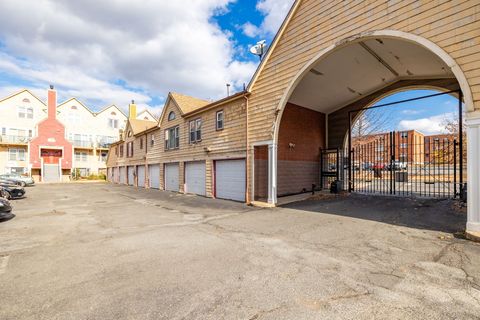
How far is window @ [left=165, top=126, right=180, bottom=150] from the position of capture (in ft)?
61.6

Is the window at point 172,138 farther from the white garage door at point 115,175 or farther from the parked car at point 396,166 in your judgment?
the white garage door at point 115,175

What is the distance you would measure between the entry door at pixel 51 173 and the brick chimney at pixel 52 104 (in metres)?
7.07

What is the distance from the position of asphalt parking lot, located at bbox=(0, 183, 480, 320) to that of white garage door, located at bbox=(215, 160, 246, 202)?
15.8 ft

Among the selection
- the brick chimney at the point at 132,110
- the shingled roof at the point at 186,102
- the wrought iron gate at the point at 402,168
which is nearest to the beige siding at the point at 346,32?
the wrought iron gate at the point at 402,168

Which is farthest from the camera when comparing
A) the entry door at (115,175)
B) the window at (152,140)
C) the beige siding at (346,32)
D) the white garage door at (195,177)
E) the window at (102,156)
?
the window at (102,156)

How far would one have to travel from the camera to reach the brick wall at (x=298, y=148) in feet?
44.4

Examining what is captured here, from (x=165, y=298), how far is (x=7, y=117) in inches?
1775

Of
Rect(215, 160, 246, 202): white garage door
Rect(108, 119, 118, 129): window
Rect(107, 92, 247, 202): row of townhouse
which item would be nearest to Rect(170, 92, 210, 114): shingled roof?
Rect(107, 92, 247, 202): row of townhouse

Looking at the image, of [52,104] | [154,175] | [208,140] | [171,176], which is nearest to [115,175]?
[154,175]

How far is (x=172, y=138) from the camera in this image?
19.5m

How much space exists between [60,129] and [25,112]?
5.80 meters

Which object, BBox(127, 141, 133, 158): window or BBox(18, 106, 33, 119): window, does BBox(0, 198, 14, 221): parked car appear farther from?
BBox(18, 106, 33, 119): window

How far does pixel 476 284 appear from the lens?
11.6 feet

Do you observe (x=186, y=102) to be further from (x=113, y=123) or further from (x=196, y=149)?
(x=113, y=123)
